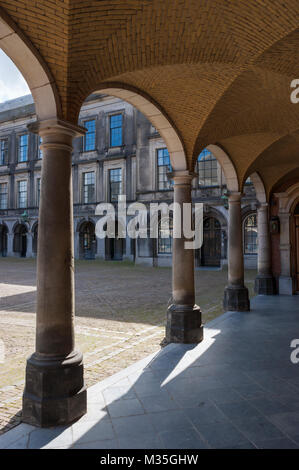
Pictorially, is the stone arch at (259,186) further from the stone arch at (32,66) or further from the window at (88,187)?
the window at (88,187)

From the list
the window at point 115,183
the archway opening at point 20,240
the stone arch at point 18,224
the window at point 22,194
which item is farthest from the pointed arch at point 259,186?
the window at point 22,194

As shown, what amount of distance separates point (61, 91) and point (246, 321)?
20.4 ft

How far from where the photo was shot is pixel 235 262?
9.09 meters

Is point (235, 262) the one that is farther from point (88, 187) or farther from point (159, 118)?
point (88, 187)

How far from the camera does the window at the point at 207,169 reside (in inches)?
853

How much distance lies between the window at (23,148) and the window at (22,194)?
2345 mm

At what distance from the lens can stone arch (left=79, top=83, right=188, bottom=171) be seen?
218 inches

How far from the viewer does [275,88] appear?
6.12m

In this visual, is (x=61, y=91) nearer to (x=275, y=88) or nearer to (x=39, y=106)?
(x=39, y=106)

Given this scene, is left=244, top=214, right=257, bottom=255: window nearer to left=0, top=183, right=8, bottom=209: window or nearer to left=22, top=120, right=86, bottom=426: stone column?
left=22, top=120, right=86, bottom=426: stone column

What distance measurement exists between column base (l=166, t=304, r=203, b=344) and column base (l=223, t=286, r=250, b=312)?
2860 mm

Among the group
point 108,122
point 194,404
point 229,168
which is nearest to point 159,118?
point 229,168

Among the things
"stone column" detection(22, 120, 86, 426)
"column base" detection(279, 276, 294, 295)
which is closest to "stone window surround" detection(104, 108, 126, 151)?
"column base" detection(279, 276, 294, 295)

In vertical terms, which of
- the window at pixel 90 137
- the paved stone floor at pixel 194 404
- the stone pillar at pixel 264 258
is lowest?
the paved stone floor at pixel 194 404
